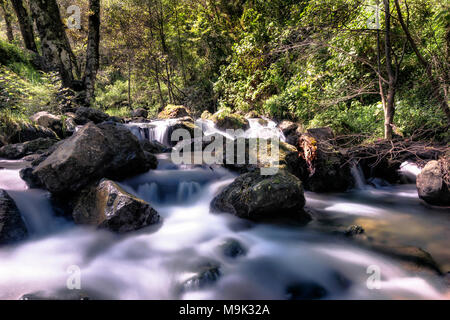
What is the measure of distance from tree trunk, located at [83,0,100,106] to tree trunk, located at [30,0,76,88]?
882mm

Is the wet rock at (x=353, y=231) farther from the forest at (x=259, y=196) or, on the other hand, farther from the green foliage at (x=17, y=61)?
the green foliage at (x=17, y=61)

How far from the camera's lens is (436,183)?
400 centimetres

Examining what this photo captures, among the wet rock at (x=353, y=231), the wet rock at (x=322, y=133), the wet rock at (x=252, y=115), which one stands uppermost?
the wet rock at (x=252, y=115)

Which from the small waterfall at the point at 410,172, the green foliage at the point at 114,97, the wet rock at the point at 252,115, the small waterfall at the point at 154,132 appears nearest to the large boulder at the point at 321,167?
the small waterfall at the point at 410,172

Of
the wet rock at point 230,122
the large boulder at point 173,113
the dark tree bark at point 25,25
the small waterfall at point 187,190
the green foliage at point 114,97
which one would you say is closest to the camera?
the small waterfall at point 187,190

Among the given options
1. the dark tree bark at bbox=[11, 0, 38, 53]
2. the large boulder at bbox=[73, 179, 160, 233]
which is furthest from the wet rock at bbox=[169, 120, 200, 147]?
the dark tree bark at bbox=[11, 0, 38, 53]

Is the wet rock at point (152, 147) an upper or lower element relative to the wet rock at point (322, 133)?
lower

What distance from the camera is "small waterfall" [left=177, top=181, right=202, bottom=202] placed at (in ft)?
15.5

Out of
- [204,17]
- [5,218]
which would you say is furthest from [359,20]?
[204,17]

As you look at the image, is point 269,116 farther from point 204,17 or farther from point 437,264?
point 437,264

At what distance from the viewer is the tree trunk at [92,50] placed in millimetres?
9294

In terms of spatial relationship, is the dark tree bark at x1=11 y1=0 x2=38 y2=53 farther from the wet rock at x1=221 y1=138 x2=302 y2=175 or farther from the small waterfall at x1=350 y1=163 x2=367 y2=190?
the small waterfall at x1=350 y1=163 x2=367 y2=190

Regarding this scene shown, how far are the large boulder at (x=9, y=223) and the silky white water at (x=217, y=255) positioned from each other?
0.12 m

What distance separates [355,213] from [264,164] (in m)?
1.79
